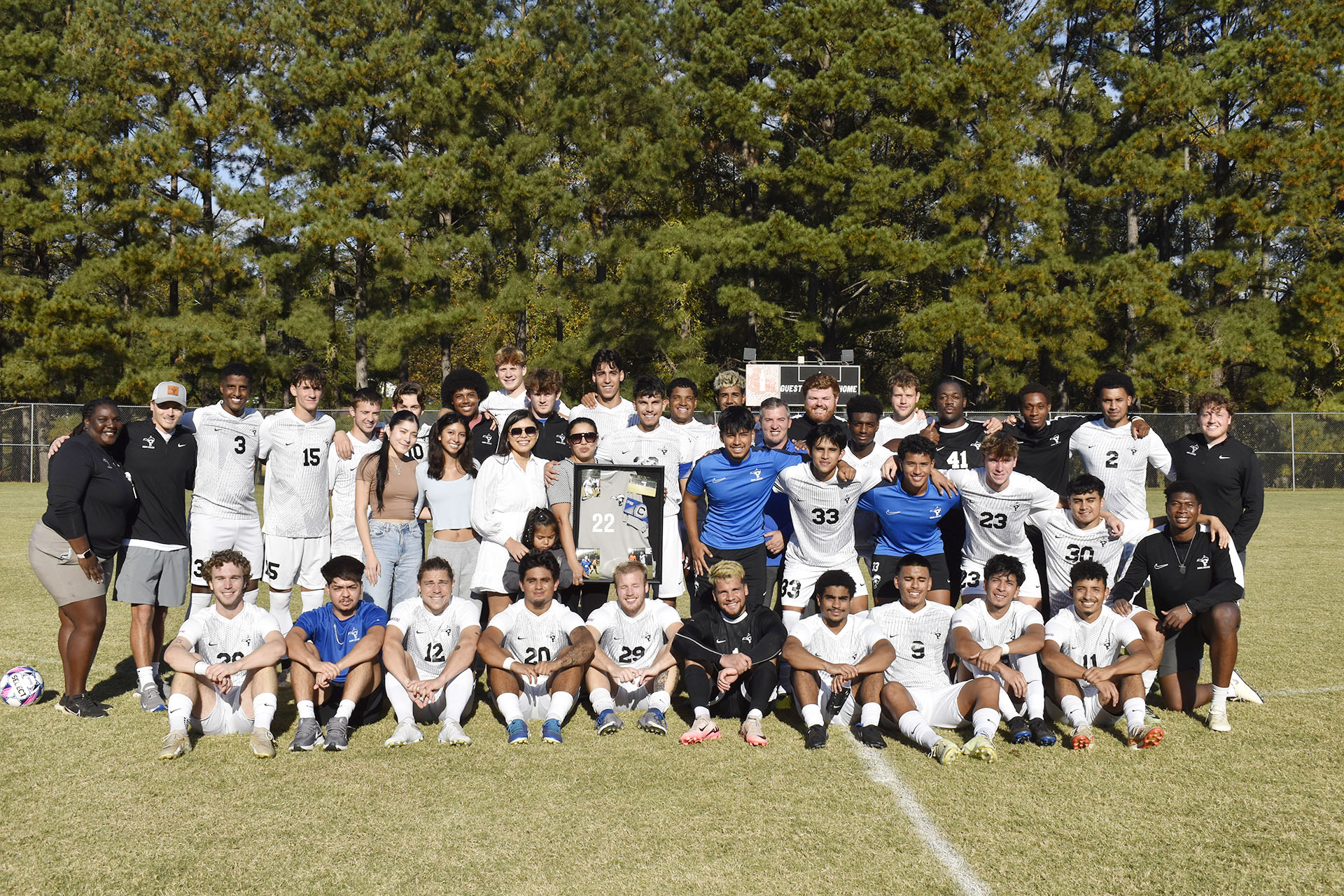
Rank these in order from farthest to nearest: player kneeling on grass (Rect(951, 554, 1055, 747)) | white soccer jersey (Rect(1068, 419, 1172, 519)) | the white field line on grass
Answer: white soccer jersey (Rect(1068, 419, 1172, 519))
player kneeling on grass (Rect(951, 554, 1055, 747))
the white field line on grass

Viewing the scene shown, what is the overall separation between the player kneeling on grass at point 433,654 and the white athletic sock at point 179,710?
1.07 meters

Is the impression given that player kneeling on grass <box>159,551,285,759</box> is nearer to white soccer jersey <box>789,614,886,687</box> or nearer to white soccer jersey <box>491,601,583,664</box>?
white soccer jersey <box>491,601,583,664</box>

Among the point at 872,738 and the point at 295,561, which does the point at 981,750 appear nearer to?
the point at 872,738

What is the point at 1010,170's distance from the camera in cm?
2972

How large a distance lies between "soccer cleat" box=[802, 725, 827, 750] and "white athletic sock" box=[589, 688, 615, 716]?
1.19 meters

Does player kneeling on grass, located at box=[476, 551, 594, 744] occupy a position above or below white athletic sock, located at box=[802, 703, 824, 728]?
above

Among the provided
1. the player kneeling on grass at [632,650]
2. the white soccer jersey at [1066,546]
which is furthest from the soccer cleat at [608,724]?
the white soccer jersey at [1066,546]

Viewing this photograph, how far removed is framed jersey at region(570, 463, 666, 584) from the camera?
21.3ft

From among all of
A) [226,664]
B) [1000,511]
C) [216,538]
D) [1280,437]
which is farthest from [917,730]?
[1280,437]

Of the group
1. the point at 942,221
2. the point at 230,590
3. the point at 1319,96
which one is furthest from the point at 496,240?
the point at 230,590

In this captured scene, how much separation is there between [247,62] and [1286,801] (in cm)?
3492

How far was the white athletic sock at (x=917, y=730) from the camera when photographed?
5.36m

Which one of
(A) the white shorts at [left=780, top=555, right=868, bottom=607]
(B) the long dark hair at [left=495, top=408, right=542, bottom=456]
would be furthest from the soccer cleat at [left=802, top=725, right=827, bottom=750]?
(B) the long dark hair at [left=495, top=408, right=542, bottom=456]

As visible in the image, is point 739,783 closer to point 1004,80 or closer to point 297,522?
point 297,522
